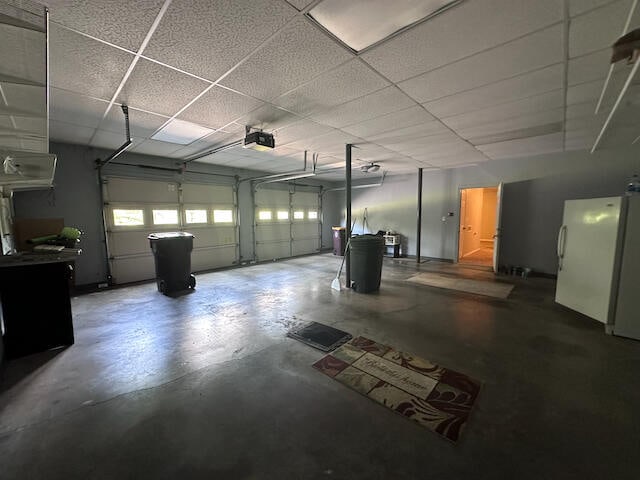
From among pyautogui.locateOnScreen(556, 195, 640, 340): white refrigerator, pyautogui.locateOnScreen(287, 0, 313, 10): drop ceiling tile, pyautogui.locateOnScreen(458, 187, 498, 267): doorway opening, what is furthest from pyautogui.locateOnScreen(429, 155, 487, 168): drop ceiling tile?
pyautogui.locateOnScreen(287, 0, 313, 10): drop ceiling tile

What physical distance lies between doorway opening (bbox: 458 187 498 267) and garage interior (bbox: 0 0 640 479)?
6.75 feet

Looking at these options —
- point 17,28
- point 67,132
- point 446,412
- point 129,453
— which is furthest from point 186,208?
point 446,412

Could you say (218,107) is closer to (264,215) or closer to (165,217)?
(165,217)

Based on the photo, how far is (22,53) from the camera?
62.0 inches

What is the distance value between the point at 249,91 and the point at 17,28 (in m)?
1.56

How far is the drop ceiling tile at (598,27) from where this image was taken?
153 cm

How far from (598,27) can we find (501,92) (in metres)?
0.93

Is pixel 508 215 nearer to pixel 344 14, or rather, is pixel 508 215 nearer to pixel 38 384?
pixel 344 14

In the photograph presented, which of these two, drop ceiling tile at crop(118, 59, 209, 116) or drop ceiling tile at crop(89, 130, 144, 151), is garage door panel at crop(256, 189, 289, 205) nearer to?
drop ceiling tile at crop(89, 130, 144, 151)

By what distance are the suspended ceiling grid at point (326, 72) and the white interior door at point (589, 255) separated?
118cm

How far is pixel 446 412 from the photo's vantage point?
1763 millimetres

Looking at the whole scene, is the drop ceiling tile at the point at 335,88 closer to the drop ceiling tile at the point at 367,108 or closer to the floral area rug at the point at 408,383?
the drop ceiling tile at the point at 367,108

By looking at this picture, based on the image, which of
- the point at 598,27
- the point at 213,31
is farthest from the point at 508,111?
the point at 213,31

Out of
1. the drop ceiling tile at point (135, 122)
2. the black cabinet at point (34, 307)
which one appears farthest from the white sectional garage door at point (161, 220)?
the black cabinet at point (34, 307)
